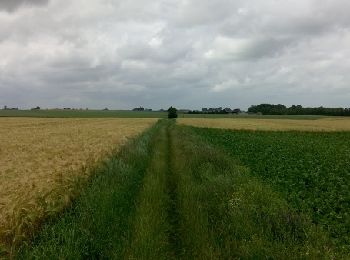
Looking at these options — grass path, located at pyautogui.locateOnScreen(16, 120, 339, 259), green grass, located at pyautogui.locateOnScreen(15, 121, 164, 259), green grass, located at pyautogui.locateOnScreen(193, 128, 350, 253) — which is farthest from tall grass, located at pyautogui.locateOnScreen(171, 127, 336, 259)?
green grass, located at pyautogui.locateOnScreen(15, 121, 164, 259)

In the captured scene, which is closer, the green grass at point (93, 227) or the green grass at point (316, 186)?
the green grass at point (93, 227)

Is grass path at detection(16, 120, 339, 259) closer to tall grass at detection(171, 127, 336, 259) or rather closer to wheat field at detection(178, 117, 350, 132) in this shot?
tall grass at detection(171, 127, 336, 259)

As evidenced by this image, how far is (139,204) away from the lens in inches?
450

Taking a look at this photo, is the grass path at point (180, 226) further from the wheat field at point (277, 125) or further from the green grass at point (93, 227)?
the wheat field at point (277, 125)

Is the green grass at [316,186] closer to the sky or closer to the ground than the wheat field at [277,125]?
closer to the sky

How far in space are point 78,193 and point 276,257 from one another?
6.45 meters

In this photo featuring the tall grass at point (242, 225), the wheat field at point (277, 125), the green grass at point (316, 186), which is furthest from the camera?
the wheat field at point (277, 125)

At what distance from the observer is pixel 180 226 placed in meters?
9.70

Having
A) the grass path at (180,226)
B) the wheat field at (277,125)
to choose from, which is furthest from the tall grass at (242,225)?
the wheat field at (277,125)

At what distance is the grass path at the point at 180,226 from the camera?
7527 mm

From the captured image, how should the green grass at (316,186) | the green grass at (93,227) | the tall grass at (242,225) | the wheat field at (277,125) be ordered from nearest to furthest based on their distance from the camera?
the green grass at (93,227) < the tall grass at (242,225) < the green grass at (316,186) < the wheat field at (277,125)

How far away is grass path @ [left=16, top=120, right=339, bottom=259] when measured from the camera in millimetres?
7527

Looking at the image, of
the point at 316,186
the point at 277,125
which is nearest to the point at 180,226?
the point at 316,186

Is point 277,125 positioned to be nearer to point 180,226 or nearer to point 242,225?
point 180,226
